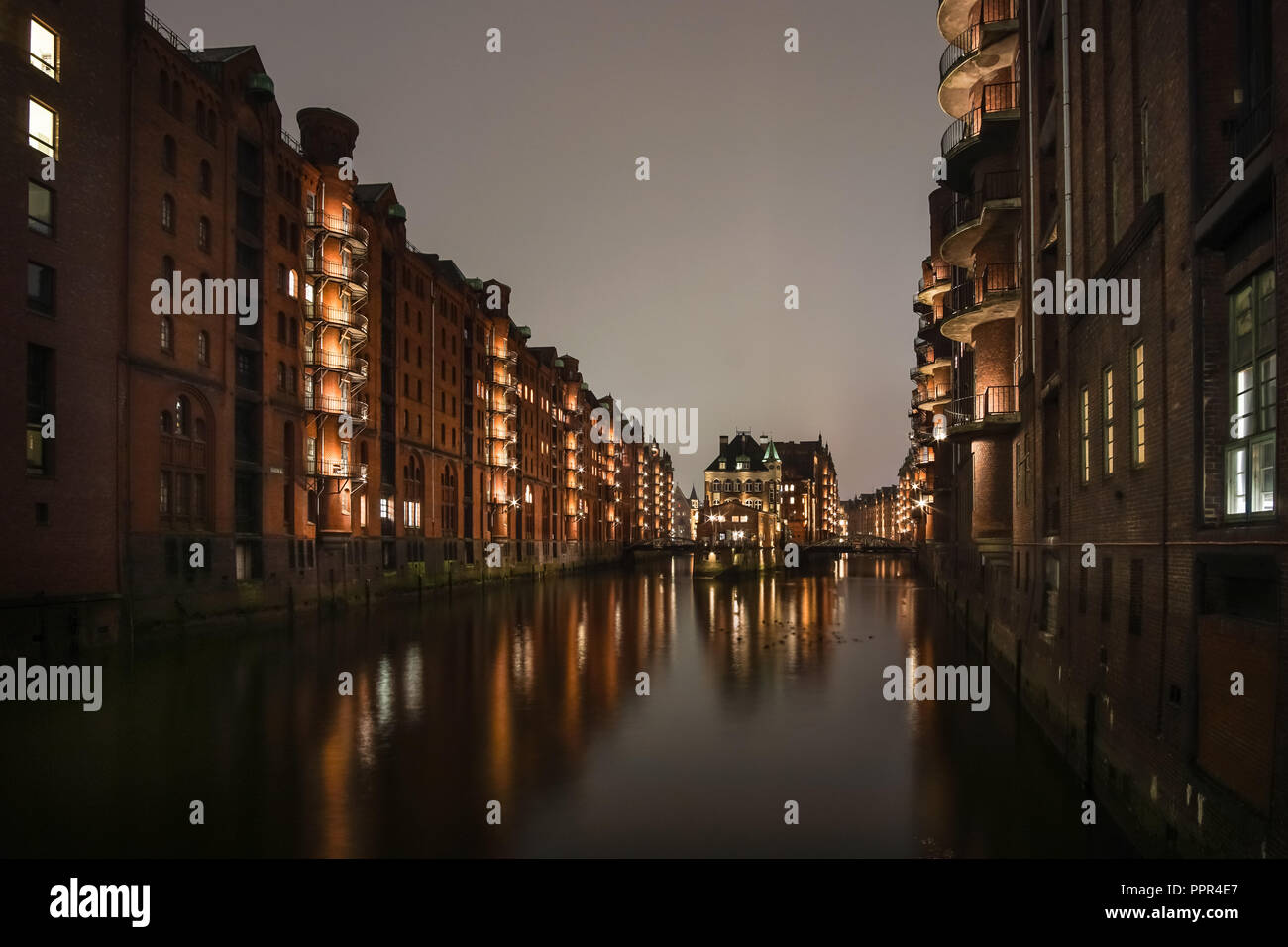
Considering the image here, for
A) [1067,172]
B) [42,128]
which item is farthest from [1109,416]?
[42,128]

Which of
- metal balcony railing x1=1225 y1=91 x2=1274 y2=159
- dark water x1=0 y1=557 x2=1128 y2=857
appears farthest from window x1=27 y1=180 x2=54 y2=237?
metal balcony railing x1=1225 y1=91 x2=1274 y2=159

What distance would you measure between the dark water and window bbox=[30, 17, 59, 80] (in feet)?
58.5

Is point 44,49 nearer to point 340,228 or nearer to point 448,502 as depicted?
point 340,228

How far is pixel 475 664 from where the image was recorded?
3102cm

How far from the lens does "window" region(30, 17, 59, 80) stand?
92.7 feet

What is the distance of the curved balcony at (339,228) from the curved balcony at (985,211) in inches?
1227

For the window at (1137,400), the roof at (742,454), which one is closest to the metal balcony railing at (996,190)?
the window at (1137,400)

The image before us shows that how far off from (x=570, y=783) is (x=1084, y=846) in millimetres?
8499

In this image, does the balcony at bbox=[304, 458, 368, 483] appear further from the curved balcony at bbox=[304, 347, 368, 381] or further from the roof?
the roof

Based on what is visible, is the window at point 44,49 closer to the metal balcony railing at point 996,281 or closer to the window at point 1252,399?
the metal balcony railing at point 996,281

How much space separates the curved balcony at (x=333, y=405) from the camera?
46.3 meters
